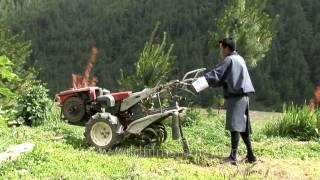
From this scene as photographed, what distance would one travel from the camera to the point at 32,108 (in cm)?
1134

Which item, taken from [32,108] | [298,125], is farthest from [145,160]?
[298,125]

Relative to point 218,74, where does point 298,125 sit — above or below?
below

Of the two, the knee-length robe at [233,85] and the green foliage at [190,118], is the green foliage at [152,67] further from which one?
the knee-length robe at [233,85]

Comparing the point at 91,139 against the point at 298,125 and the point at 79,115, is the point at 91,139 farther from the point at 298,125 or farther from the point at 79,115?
the point at 298,125

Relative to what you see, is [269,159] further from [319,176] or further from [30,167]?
[30,167]

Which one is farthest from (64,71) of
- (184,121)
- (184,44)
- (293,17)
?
(184,121)

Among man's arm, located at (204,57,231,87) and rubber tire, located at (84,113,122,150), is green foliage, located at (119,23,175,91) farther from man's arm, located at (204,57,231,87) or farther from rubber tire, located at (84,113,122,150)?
man's arm, located at (204,57,231,87)

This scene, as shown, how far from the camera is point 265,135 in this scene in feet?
38.4

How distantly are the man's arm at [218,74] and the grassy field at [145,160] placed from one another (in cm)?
113

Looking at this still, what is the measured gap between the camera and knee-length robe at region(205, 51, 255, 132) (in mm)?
8102

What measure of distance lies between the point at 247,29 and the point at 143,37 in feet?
432

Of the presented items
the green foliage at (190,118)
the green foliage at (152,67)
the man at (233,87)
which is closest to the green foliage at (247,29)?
the green foliage at (152,67)

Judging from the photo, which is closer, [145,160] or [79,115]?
[145,160]

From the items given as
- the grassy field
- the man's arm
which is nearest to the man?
the man's arm
